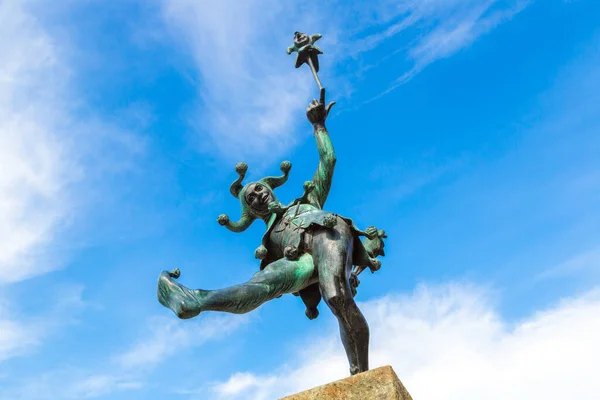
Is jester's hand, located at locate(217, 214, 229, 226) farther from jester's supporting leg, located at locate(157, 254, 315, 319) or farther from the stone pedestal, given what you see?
the stone pedestal

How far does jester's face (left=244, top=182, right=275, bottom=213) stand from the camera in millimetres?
7668

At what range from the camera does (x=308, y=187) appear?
24.7ft

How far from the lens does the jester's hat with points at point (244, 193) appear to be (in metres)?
7.65

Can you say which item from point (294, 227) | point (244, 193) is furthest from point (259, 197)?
point (294, 227)

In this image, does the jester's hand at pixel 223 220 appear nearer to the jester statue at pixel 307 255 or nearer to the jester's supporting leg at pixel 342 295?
the jester statue at pixel 307 255

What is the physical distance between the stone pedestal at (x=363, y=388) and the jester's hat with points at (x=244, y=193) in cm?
312

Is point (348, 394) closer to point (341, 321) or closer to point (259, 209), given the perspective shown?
point (341, 321)

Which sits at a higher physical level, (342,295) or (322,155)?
(322,155)

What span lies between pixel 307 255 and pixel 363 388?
2145mm

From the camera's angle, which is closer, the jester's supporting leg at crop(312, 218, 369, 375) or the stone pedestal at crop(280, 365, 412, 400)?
the stone pedestal at crop(280, 365, 412, 400)

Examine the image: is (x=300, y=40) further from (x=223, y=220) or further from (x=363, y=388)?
(x=363, y=388)

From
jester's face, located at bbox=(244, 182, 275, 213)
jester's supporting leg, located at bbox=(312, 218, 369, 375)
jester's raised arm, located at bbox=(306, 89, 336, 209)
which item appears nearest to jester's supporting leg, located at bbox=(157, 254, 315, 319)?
jester's supporting leg, located at bbox=(312, 218, 369, 375)

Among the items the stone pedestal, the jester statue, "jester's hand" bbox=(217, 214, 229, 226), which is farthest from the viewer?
"jester's hand" bbox=(217, 214, 229, 226)

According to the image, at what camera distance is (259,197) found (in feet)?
25.2
